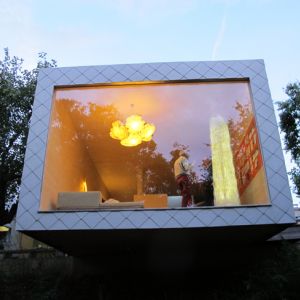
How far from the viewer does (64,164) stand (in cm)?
821

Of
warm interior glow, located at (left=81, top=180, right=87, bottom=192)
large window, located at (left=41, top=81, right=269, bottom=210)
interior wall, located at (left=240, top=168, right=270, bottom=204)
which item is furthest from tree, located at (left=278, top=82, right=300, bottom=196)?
warm interior glow, located at (left=81, top=180, right=87, bottom=192)

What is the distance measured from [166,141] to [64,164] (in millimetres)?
2286

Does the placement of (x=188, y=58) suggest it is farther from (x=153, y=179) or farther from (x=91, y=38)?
(x=91, y=38)

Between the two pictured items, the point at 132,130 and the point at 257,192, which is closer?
the point at 257,192

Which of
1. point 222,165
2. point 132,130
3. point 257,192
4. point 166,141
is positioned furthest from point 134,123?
point 257,192

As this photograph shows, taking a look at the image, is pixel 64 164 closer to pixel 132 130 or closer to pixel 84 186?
pixel 84 186

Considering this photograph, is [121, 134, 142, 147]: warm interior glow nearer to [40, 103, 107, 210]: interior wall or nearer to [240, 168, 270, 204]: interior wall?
[40, 103, 107, 210]: interior wall

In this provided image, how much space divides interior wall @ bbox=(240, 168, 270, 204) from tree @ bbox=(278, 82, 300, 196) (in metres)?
8.61

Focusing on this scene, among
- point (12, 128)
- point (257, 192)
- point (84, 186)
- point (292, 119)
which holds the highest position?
point (292, 119)

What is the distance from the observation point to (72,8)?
459 inches

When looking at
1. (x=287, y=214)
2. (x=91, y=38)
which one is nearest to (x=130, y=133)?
(x=287, y=214)

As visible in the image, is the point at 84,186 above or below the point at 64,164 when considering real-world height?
below

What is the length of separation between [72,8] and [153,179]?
5.99 meters

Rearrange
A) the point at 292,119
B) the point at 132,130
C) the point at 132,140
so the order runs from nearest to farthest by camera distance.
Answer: the point at 132,130, the point at 132,140, the point at 292,119
